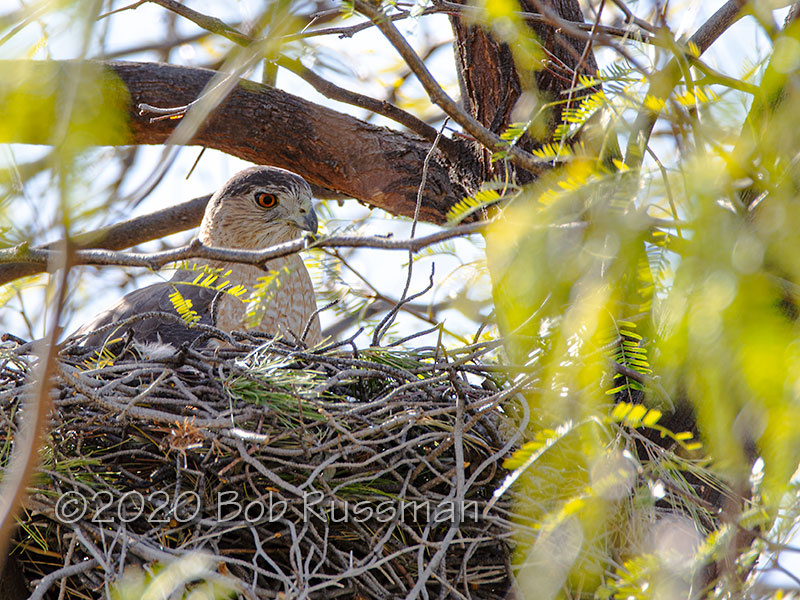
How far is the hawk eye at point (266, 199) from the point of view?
14.2ft

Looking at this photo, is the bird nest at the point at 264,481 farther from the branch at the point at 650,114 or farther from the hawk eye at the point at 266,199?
the hawk eye at the point at 266,199

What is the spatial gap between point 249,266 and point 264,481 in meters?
1.87

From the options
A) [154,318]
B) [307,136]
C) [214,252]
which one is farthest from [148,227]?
[214,252]

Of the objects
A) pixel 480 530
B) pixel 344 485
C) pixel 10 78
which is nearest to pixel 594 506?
pixel 480 530

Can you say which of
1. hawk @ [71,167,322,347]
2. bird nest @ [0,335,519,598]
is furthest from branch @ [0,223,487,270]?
hawk @ [71,167,322,347]

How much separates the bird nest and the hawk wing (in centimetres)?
72

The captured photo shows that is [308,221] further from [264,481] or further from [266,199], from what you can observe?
[264,481]

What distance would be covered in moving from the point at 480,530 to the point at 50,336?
5.41 ft

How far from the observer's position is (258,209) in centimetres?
437

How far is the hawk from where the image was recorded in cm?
369

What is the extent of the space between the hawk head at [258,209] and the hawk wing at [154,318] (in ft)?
1.91

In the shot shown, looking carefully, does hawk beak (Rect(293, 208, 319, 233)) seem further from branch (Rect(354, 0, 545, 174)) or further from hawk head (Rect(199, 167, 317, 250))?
branch (Rect(354, 0, 545, 174))

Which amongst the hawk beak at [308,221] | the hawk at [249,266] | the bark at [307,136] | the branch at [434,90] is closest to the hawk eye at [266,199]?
the hawk at [249,266]

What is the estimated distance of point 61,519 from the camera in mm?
2246
